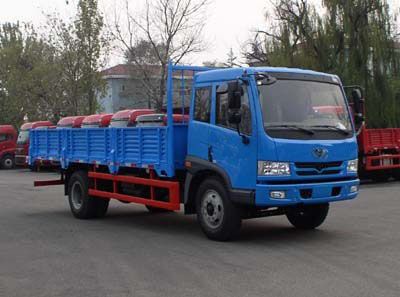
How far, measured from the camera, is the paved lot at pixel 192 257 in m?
6.61

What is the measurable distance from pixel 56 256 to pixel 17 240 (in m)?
1.78

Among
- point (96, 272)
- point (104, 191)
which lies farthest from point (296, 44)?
point (96, 272)

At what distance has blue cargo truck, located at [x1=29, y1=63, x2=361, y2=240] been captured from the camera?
8.68 metres

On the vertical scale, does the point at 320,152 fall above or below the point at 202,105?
below

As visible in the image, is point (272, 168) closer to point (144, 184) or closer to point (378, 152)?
point (144, 184)

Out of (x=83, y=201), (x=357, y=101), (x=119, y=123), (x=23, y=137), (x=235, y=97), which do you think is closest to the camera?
(x=235, y=97)

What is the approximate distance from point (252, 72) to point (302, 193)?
1852mm

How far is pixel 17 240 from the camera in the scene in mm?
10055

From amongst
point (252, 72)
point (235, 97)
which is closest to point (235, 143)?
point (235, 97)

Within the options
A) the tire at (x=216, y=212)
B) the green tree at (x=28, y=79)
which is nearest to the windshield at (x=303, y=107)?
the tire at (x=216, y=212)

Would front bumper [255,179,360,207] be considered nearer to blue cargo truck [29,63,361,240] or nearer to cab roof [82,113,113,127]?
blue cargo truck [29,63,361,240]

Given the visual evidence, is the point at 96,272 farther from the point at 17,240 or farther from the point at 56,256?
the point at 17,240

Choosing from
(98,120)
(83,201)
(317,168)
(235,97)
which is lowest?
(83,201)

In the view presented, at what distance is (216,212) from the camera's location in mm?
9305
